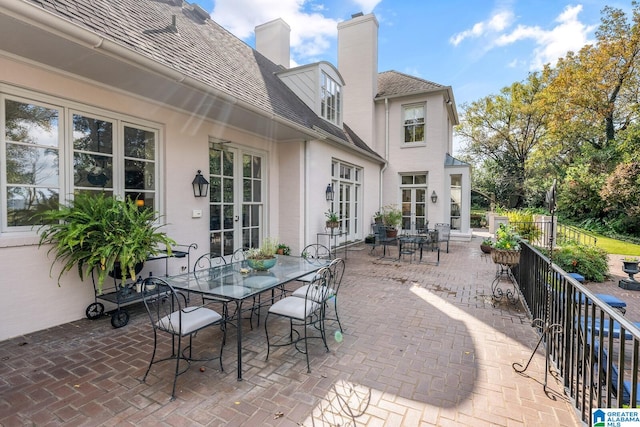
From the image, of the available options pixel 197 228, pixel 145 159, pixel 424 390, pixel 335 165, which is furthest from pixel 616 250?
pixel 145 159

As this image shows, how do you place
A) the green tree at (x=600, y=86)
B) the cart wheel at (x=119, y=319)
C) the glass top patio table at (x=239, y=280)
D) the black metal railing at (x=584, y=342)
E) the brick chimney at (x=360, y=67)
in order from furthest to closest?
the green tree at (x=600, y=86) → the brick chimney at (x=360, y=67) → the cart wheel at (x=119, y=319) → the glass top patio table at (x=239, y=280) → the black metal railing at (x=584, y=342)

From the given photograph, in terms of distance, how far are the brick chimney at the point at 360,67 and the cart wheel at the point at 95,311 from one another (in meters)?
10.7

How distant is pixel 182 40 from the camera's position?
539 cm

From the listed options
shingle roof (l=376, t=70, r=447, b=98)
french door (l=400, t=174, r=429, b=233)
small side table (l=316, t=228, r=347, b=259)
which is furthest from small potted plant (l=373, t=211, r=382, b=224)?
shingle roof (l=376, t=70, r=447, b=98)

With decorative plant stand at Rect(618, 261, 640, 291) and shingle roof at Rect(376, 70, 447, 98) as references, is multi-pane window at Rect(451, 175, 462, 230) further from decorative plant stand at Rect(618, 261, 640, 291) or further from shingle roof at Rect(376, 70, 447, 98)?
decorative plant stand at Rect(618, 261, 640, 291)

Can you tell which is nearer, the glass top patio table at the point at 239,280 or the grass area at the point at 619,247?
the glass top patio table at the point at 239,280

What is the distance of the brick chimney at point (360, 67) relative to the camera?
1249 centimetres

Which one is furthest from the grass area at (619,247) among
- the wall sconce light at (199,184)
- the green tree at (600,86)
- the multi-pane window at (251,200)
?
the wall sconce light at (199,184)

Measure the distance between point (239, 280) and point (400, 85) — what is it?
1234 centimetres

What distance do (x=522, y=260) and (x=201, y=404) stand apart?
17.8 feet

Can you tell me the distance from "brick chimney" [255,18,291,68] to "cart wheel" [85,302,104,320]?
10739 mm

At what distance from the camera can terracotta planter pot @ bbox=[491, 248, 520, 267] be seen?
5.03 metres

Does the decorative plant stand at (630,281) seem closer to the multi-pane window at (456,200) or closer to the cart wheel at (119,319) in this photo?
the multi-pane window at (456,200)

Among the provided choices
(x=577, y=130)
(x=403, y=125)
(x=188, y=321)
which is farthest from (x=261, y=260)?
(x=577, y=130)
